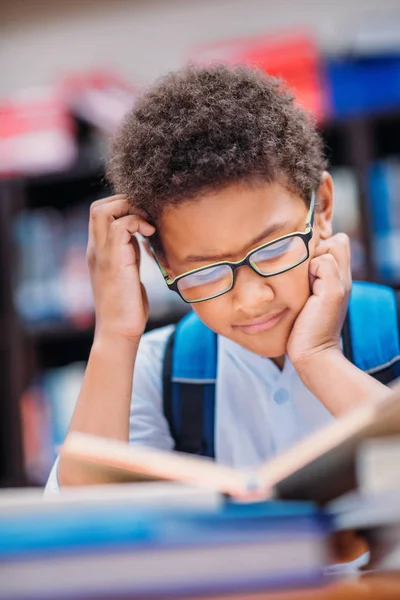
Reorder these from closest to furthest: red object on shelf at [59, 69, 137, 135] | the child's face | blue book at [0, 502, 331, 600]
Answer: blue book at [0, 502, 331, 600] < the child's face < red object on shelf at [59, 69, 137, 135]

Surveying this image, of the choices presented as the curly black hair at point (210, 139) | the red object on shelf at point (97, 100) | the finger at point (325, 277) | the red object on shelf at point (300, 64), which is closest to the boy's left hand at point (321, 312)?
the finger at point (325, 277)

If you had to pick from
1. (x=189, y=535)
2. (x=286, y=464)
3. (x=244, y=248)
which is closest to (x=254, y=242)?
(x=244, y=248)

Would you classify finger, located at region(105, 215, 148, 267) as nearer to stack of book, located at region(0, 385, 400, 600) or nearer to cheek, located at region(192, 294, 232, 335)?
cheek, located at region(192, 294, 232, 335)

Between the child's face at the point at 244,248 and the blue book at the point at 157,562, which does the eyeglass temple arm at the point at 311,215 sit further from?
the blue book at the point at 157,562

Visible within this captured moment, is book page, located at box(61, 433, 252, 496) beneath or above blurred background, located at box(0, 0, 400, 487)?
beneath

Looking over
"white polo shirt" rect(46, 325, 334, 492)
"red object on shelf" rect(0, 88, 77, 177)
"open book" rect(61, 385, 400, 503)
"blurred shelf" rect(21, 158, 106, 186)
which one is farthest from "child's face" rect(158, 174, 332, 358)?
"red object on shelf" rect(0, 88, 77, 177)

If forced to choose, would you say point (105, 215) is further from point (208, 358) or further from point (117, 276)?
point (208, 358)

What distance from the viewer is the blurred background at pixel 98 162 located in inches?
78.4

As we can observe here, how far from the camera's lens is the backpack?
3.22ft

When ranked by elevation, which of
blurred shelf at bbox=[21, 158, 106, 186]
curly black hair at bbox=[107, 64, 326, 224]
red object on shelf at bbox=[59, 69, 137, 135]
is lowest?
curly black hair at bbox=[107, 64, 326, 224]

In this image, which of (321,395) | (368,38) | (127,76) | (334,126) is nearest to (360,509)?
(321,395)

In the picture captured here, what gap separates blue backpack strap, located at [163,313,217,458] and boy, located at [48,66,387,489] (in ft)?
0.05

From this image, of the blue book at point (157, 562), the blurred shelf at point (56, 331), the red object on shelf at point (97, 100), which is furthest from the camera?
the red object on shelf at point (97, 100)

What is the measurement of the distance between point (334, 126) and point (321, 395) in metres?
1.33
